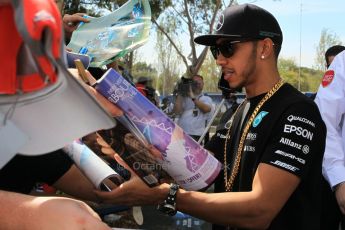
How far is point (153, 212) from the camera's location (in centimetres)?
557

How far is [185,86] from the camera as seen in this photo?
866 centimetres

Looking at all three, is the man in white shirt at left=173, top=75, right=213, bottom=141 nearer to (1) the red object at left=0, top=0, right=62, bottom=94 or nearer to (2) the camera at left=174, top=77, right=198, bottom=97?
(2) the camera at left=174, top=77, right=198, bottom=97

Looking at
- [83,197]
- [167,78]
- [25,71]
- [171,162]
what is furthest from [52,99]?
[167,78]

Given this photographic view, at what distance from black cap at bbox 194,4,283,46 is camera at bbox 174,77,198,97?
6.27 meters

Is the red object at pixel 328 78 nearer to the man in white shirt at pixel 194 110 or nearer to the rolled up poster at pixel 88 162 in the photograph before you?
the rolled up poster at pixel 88 162

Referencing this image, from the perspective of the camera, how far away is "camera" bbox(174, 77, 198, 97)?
855cm

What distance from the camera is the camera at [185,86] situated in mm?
8547

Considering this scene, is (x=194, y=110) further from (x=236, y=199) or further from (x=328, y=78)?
(x=236, y=199)

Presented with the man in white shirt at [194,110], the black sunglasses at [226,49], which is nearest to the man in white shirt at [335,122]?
the black sunglasses at [226,49]

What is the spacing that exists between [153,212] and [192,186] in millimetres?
3820

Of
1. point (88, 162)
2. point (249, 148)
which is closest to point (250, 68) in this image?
point (249, 148)

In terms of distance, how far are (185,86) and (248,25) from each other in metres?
6.50

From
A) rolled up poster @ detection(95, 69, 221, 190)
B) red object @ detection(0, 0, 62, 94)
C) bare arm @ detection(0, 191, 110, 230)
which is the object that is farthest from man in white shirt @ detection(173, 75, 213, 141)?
red object @ detection(0, 0, 62, 94)

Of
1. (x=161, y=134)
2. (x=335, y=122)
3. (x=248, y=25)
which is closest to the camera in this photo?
(x=161, y=134)
